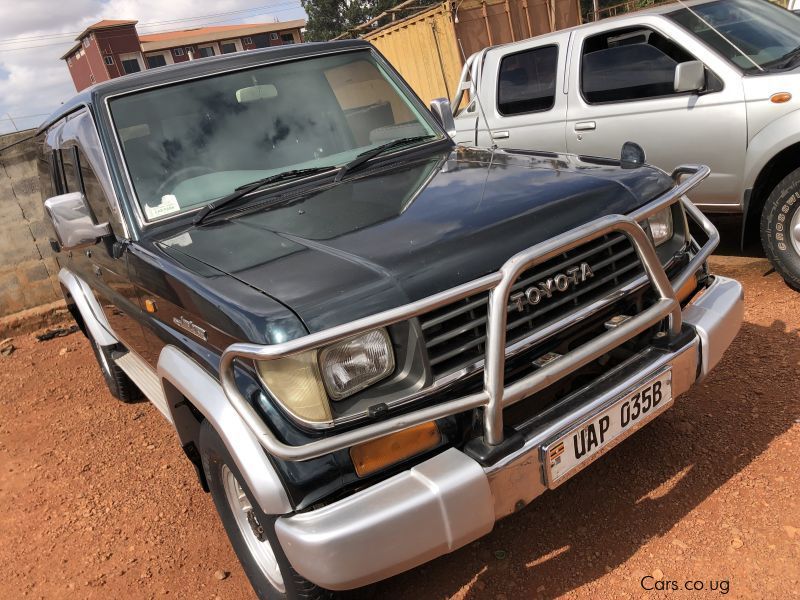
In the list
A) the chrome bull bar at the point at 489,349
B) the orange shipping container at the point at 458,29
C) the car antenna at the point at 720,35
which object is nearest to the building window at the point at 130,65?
the orange shipping container at the point at 458,29

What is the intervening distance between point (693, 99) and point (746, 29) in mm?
713

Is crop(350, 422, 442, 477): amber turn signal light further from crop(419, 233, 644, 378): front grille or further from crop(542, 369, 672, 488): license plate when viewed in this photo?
crop(542, 369, 672, 488): license plate

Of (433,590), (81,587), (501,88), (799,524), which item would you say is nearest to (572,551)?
(433,590)

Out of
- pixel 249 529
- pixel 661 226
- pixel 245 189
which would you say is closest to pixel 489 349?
pixel 661 226

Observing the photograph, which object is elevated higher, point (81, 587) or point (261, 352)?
point (261, 352)

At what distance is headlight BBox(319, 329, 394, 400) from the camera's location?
6.48ft

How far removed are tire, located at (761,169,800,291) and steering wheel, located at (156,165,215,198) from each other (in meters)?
3.54

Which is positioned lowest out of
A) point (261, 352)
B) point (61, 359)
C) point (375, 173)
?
point (61, 359)

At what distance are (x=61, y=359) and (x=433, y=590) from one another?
5.14 meters

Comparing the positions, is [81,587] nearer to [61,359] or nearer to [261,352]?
[261,352]

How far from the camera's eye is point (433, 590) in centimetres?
258

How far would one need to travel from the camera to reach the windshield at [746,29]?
464 centimetres

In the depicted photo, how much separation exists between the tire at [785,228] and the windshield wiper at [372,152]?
95.0 inches

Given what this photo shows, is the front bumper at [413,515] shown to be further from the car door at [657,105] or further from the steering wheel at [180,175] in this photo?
the car door at [657,105]
